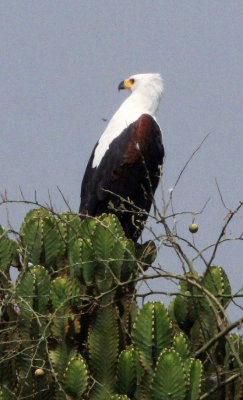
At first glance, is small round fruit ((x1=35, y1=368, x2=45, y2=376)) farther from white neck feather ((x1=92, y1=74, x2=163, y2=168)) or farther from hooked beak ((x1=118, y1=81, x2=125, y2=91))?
hooked beak ((x1=118, y1=81, x2=125, y2=91))

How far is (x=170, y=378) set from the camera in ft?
16.6

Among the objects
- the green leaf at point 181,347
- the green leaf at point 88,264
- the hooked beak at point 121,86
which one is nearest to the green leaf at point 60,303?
the green leaf at point 88,264

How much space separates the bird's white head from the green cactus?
2575 mm

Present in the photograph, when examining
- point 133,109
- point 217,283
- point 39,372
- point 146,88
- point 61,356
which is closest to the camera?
point 39,372

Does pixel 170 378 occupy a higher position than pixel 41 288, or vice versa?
pixel 41 288

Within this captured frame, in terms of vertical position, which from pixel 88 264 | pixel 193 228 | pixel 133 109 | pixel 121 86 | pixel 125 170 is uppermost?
pixel 121 86

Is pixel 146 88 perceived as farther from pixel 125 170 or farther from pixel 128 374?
pixel 128 374

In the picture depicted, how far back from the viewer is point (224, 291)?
566 cm

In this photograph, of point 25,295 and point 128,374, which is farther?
point 25,295

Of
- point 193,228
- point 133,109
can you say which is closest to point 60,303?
point 193,228

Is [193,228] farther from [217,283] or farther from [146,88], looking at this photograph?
[146,88]

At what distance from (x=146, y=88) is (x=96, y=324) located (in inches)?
130

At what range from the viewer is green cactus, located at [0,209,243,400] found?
17.3 ft

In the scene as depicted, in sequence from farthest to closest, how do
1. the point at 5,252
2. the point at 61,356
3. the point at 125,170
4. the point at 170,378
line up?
the point at 125,170, the point at 5,252, the point at 61,356, the point at 170,378
